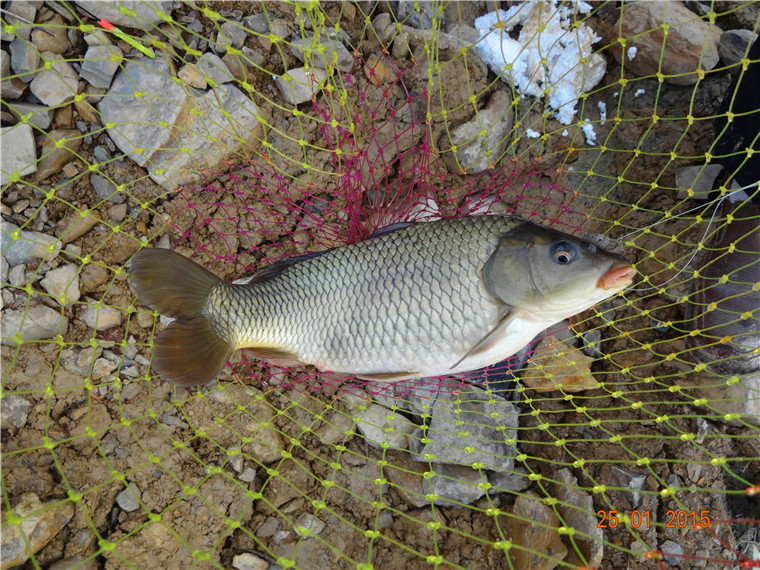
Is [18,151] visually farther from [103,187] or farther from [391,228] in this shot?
[391,228]

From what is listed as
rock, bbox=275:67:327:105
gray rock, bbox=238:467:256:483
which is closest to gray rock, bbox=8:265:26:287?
gray rock, bbox=238:467:256:483

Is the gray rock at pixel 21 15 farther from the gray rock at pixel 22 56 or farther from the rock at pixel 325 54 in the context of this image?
the rock at pixel 325 54

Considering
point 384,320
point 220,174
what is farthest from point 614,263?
point 220,174

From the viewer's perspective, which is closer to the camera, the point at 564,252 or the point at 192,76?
the point at 564,252

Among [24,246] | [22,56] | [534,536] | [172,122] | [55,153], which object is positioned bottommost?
[534,536]

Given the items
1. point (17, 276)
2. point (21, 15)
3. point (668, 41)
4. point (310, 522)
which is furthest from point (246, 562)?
point (668, 41)

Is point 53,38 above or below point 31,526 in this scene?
above

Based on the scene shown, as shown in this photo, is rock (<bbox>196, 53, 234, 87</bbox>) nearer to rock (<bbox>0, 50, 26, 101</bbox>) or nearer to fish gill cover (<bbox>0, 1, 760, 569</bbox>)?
fish gill cover (<bbox>0, 1, 760, 569</bbox>)
